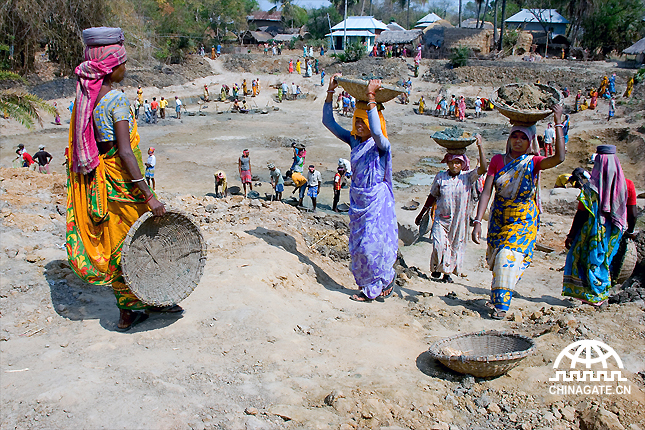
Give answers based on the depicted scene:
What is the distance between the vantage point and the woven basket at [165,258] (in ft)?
13.6

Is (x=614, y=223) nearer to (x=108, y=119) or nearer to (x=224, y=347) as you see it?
(x=224, y=347)

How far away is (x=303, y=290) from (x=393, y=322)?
109cm

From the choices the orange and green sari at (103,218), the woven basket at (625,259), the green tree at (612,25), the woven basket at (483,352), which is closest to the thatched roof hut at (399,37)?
the green tree at (612,25)

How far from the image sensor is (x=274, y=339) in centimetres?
430

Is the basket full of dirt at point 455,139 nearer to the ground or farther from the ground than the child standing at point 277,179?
farther from the ground

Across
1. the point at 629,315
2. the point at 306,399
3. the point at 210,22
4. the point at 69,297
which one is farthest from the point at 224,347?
the point at 210,22

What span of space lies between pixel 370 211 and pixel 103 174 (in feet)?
9.15

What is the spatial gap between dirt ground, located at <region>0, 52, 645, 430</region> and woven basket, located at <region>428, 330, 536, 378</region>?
4.6 inches

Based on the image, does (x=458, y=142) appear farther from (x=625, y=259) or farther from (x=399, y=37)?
(x=399, y=37)

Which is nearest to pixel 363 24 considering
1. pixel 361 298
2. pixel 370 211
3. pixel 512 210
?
pixel 512 210

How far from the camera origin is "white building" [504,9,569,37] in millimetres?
43875

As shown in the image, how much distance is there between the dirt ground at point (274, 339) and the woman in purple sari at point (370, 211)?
1.19 ft

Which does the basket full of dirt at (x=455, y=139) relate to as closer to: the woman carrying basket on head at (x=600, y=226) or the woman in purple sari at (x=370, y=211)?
the woman in purple sari at (x=370, y=211)

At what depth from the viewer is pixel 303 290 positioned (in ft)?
18.8
